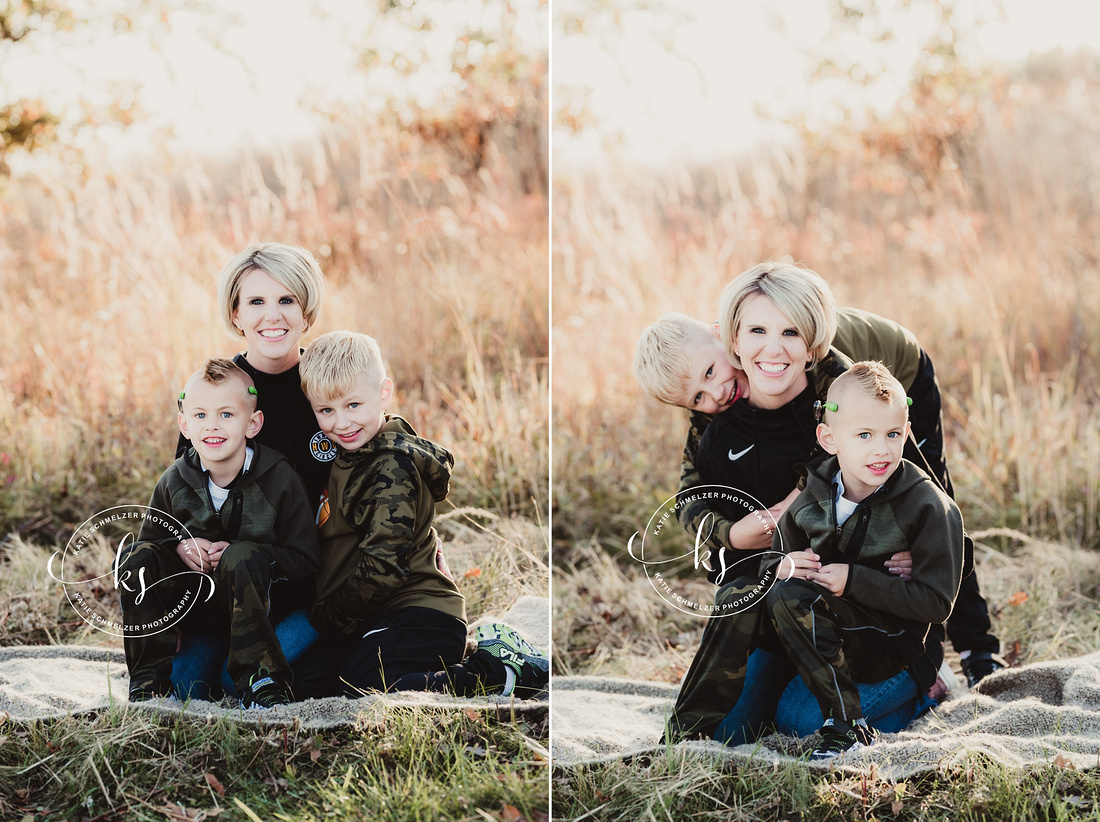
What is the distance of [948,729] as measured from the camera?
2701 millimetres

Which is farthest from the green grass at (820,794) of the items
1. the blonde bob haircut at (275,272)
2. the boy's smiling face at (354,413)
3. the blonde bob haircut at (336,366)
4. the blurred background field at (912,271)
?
the blurred background field at (912,271)

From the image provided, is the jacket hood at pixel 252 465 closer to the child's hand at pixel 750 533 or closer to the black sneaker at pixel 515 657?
the black sneaker at pixel 515 657

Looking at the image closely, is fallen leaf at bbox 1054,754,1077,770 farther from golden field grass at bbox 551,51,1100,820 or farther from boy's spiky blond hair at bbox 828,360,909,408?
boy's spiky blond hair at bbox 828,360,909,408

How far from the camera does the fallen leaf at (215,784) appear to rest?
2.49m

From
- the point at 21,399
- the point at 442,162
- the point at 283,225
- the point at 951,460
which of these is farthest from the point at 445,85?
the point at 951,460

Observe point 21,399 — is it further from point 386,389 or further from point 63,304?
point 386,389

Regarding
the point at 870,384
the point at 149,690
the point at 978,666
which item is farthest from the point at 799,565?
the point at 149,690

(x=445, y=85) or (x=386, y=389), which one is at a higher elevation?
(x=445, y=85)

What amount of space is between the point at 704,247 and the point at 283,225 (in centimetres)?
293

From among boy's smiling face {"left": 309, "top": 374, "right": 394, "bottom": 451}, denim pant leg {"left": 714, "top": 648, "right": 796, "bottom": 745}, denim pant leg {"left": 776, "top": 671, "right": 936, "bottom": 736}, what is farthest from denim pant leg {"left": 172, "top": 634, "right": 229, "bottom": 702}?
denim pant leg {"left": 776, "top": 671, "right": 936, "bottom": 736}

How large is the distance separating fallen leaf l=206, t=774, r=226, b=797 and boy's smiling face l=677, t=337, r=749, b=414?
151 centimetres

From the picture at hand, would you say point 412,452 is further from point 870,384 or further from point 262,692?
point 870,384

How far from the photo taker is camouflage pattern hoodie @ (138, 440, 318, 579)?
8.77 ft

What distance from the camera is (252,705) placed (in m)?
2.68
